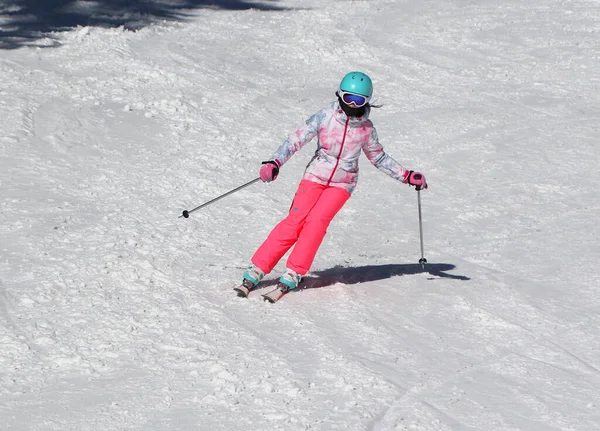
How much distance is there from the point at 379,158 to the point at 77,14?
9.21 meters

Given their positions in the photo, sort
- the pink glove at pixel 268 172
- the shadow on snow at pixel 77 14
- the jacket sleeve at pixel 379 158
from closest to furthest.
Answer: the pink glove at pixel 268 172 < the jacket sleeve at pixel 379 158 < the shadow on snow at pixel 77 14

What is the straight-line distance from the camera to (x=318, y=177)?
24.5 feet

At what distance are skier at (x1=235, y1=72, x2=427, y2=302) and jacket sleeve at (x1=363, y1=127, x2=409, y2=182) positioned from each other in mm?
26

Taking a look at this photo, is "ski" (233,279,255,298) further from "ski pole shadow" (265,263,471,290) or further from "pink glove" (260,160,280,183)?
"pink glove" (260,160,280,183)

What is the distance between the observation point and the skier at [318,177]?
7.22 m

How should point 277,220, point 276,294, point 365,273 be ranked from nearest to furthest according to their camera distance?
point 276,294
point 365,273
point 277,220

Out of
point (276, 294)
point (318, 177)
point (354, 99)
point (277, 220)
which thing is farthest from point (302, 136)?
point (277, 220)

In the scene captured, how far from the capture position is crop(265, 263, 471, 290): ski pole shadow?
786 centimetres

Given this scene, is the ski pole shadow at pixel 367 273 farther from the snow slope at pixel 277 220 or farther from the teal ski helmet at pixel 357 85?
the teal ski helmet at pixel 357 85

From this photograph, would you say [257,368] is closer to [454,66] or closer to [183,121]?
[183,121]

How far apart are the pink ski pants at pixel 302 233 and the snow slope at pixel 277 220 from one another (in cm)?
31

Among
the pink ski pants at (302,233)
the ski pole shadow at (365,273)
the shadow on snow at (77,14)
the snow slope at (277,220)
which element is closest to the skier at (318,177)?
the pink ski pants at (302,233)

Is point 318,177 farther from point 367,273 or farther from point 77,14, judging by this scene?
point 77,14

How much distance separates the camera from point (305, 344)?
21.2 ft
